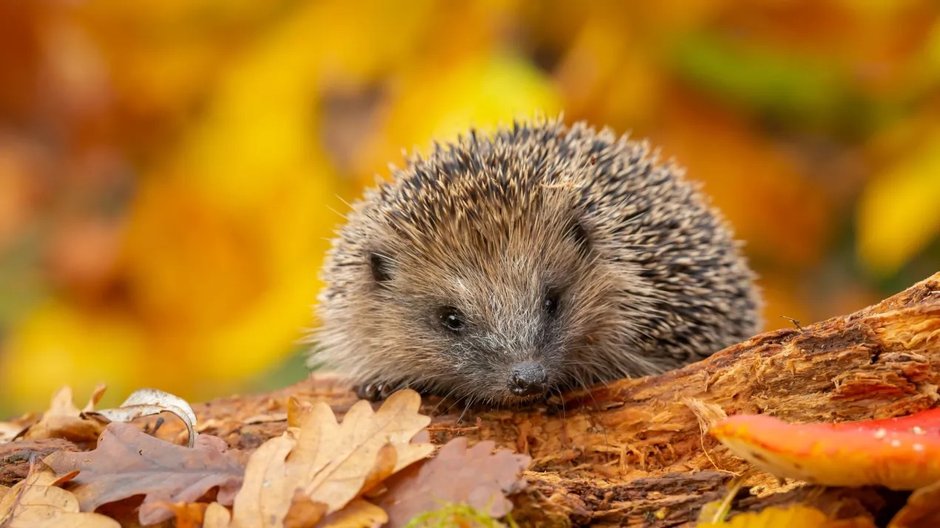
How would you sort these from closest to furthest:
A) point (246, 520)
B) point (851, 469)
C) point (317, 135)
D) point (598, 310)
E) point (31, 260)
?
point (851, 469), point (246, 520), point (598, 310), point (317, 135), point (31, 260)

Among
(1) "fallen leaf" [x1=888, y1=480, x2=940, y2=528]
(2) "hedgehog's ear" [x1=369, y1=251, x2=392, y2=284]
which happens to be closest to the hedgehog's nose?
(2) "hedgehog's ear" [x1=369, y1=251, x2=392, y2=284]

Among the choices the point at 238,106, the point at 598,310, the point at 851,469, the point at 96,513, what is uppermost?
the point at 238,106

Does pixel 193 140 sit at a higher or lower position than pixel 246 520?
higher

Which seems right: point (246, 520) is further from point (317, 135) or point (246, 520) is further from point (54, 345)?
point (54, 345)

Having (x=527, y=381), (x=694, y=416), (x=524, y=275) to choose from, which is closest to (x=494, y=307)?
(x=524, y=275)

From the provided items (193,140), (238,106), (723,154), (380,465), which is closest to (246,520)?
(380,465)
